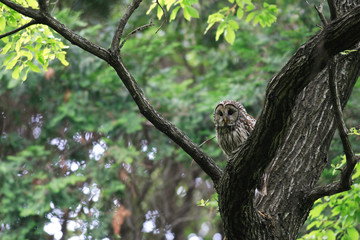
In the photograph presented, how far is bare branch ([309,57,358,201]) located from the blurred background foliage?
11.5 feet

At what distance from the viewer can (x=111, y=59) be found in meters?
3.22

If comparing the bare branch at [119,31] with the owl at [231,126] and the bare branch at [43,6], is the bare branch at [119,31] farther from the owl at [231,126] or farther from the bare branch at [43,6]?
the owl at [231,126]

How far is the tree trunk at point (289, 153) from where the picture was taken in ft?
9.30

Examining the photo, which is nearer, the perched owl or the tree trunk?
the tree trunk

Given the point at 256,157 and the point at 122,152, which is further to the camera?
the point at 122,152

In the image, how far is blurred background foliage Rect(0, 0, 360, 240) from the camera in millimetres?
7961

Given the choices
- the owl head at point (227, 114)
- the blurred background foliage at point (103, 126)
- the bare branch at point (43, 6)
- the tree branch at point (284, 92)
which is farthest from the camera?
Answer: the blurred background foliage at point (103, 126)

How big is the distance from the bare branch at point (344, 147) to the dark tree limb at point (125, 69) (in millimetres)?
809

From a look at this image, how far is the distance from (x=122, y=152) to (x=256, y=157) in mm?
5993

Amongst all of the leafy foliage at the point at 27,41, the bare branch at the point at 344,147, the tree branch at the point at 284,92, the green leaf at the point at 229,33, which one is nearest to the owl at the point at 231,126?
the green leaf at the point at 229,33

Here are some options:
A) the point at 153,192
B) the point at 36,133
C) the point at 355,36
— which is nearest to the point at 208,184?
the point at 153,192

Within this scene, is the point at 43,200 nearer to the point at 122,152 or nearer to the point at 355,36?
the point at 122,152

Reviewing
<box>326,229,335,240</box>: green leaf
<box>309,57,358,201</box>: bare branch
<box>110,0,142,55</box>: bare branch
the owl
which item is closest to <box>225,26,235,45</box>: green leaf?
the owl

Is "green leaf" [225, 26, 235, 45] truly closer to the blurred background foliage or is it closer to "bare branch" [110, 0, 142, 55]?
"bare branch" [110, 0, 142, 55]
